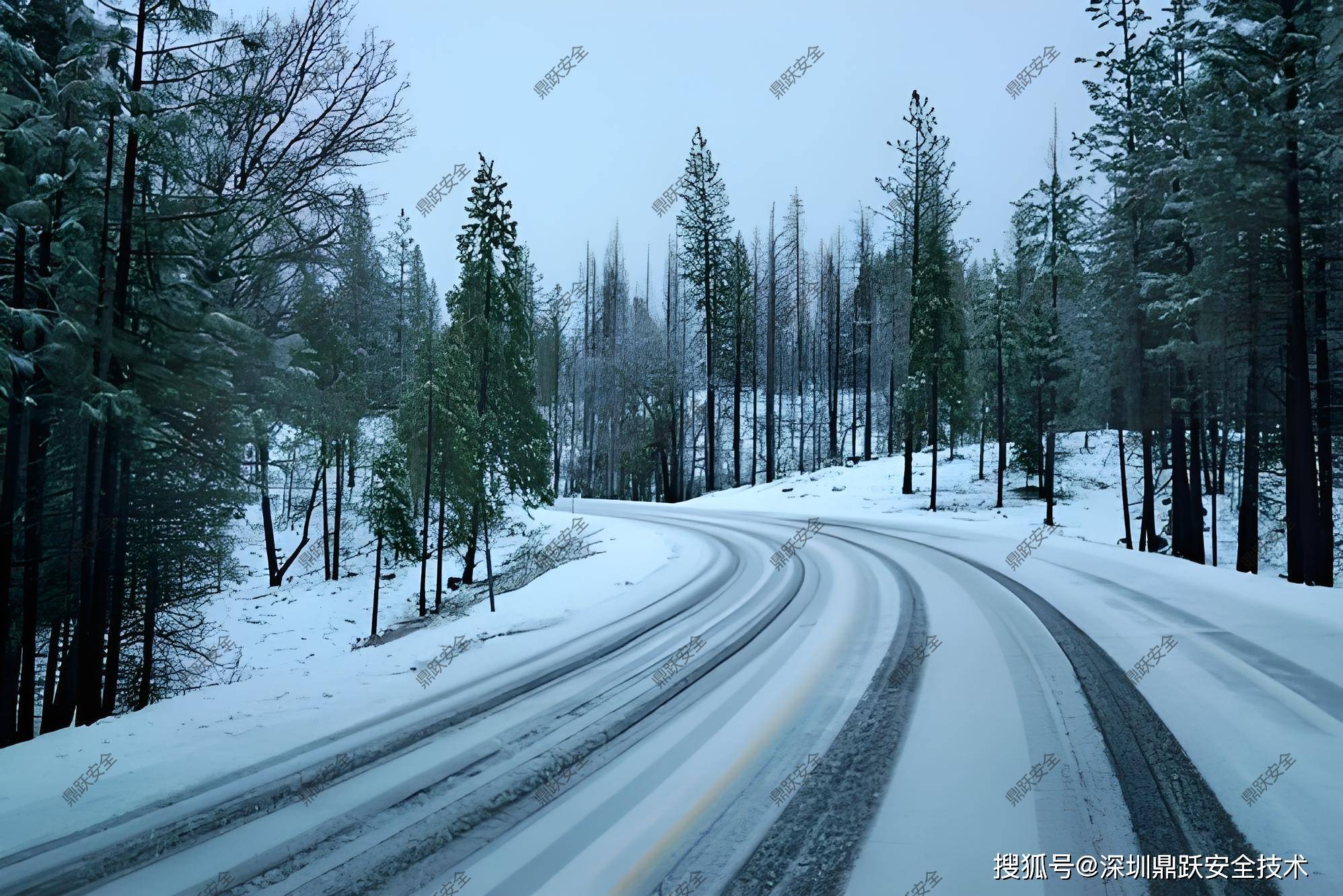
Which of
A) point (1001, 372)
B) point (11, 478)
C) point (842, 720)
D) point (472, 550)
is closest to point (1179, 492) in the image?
point (1001, 372)

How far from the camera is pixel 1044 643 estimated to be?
5.71 meters

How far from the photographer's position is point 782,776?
338cm

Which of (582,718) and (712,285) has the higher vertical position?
(712,285)

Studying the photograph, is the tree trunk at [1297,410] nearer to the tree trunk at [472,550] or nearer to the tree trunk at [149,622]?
the tree trunk at [472,550]

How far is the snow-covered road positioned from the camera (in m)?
2.63

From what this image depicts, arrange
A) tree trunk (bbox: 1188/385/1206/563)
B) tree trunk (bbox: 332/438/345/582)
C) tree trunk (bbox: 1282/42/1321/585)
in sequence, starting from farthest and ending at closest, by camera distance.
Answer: tree trunk (bbox: 332/438/345/582)
tree trunk (bbox: 1188/385/1206/563)
tree trunk (bbox: 1282/42/1321/585)

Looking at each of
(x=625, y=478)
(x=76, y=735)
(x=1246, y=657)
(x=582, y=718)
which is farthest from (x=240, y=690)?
(x=625, y=478)

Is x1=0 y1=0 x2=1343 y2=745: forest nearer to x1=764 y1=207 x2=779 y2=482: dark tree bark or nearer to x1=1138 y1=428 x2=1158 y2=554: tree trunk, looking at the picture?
x1=1138 y1=428 x2=1158 y2=554: tree trunk

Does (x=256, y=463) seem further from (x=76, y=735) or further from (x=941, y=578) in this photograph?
(x=941, y=578)

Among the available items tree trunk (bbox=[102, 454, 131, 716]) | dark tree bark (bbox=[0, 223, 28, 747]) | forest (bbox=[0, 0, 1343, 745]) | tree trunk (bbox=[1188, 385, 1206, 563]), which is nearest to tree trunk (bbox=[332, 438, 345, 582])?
forest (bbox=[0, 0, 1343, 745])

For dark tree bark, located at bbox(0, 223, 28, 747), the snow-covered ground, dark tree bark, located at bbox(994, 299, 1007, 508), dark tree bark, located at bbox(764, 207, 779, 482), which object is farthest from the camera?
dark tree bark, located at bbox(764, 207, 779, 482)

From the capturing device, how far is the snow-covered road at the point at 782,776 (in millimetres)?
2627

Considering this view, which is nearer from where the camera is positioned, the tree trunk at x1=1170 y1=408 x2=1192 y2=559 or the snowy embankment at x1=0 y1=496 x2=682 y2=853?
the snowy embankment at x1=0 y1=496 x2=682 y2=853

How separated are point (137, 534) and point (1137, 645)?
1343 cm
